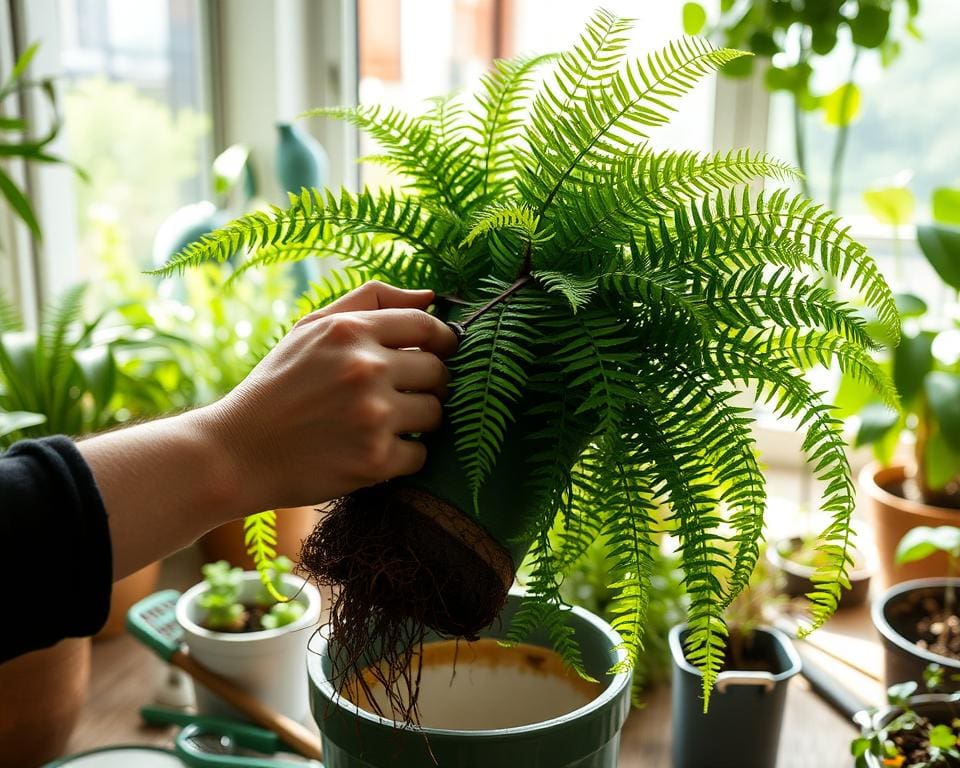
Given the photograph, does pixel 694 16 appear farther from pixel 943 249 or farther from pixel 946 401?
pixel 946 401

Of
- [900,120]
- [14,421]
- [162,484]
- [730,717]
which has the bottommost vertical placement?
[730,717]

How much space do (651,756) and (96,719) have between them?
0.59 metres

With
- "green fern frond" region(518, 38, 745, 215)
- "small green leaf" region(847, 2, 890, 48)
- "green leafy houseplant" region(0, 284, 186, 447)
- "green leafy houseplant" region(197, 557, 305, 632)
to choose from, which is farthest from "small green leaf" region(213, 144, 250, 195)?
"green fern frond" region(518, 38, 745, 215)

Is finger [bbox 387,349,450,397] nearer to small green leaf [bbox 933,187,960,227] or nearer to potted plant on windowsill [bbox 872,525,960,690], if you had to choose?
potted plant on windowsill [bbox 872,525,960,690]

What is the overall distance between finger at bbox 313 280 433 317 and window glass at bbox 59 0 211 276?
3.58 feet

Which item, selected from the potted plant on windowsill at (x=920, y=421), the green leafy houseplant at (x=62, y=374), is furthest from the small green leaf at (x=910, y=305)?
the green leafy houseplant at (x=62, y=374)

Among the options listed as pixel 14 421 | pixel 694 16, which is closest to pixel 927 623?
pixel 694 16

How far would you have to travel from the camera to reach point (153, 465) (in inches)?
19.4

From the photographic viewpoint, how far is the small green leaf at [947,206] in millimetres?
1135

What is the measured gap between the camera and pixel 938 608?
3.24 feet

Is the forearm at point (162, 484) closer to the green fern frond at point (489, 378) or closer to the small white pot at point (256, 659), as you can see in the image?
the green fern frond at point (489, 378)

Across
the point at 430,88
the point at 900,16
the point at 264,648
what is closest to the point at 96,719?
the point at 264,648

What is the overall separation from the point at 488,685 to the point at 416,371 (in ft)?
0.97

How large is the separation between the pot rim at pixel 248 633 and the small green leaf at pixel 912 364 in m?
0.74
